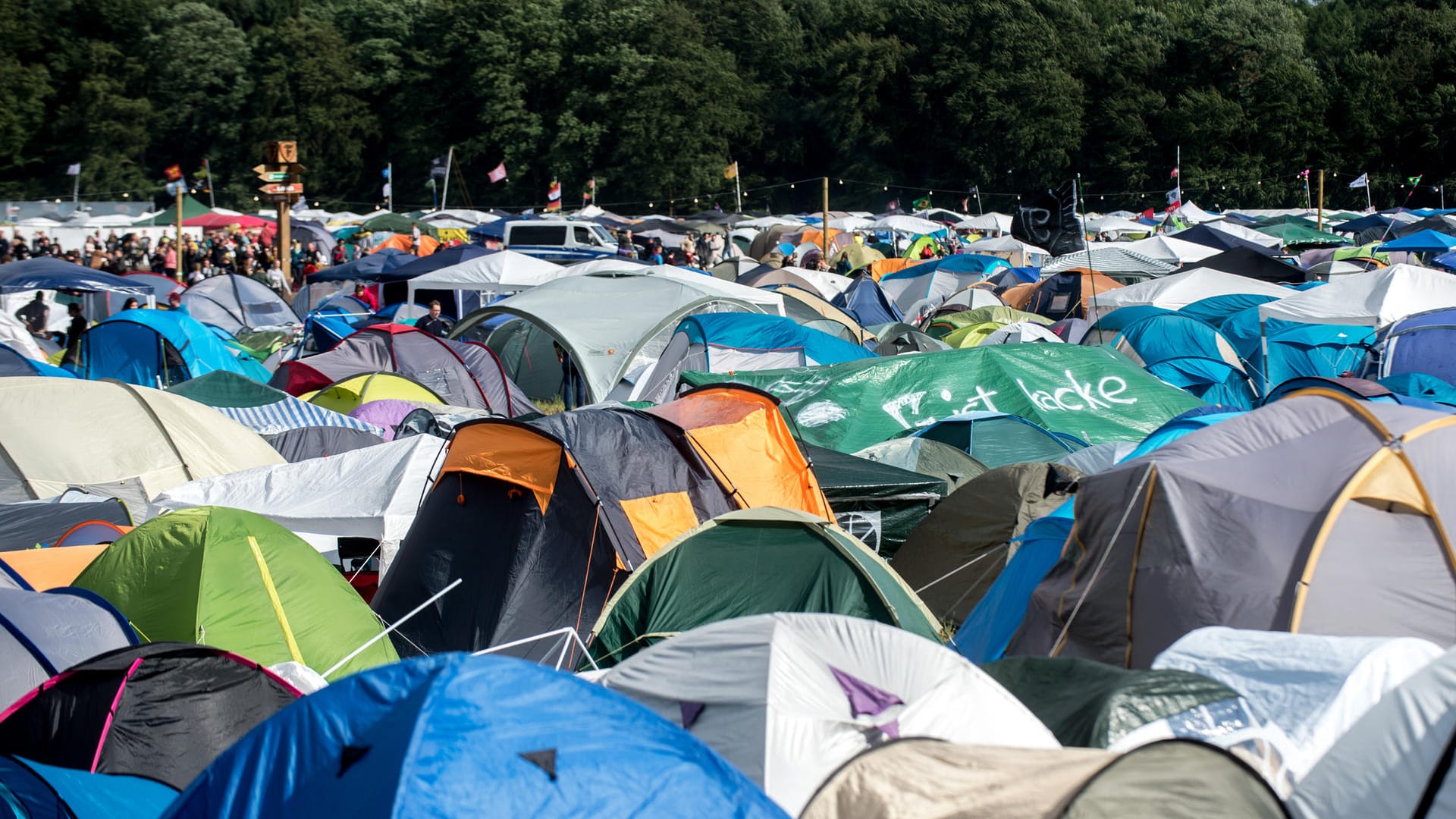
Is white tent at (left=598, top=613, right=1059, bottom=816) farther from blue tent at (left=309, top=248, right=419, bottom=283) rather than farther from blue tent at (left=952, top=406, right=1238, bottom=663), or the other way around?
blue tent at (left=309, top=248, right=419, bottom=283)

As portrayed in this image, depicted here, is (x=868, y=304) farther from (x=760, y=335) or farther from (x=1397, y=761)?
(x=1397, y=761)

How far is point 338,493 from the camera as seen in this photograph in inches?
332

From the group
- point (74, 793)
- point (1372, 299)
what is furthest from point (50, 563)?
point (1372, 299)

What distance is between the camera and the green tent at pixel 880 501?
8.98 metres

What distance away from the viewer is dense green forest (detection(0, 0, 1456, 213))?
5234 centimetres

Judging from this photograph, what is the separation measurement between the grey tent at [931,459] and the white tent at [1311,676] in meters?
5.28

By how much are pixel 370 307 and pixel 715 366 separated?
35.0 feet

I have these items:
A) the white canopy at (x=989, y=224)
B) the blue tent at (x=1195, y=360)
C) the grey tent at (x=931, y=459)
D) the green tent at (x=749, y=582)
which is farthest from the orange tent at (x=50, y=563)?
the white canopy at (x=989, y=224)

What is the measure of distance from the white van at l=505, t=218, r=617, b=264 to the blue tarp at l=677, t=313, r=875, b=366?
909 cm

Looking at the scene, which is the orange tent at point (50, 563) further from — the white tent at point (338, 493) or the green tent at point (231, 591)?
the white tent at point (338, 493)

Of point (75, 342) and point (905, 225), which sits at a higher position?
point (905, 225)

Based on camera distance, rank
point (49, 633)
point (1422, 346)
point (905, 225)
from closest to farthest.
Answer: point (49, 633) → point (1422, 346) → point (905, 225)

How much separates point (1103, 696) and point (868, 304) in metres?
18.7

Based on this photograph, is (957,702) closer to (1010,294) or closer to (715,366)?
(715,366)
